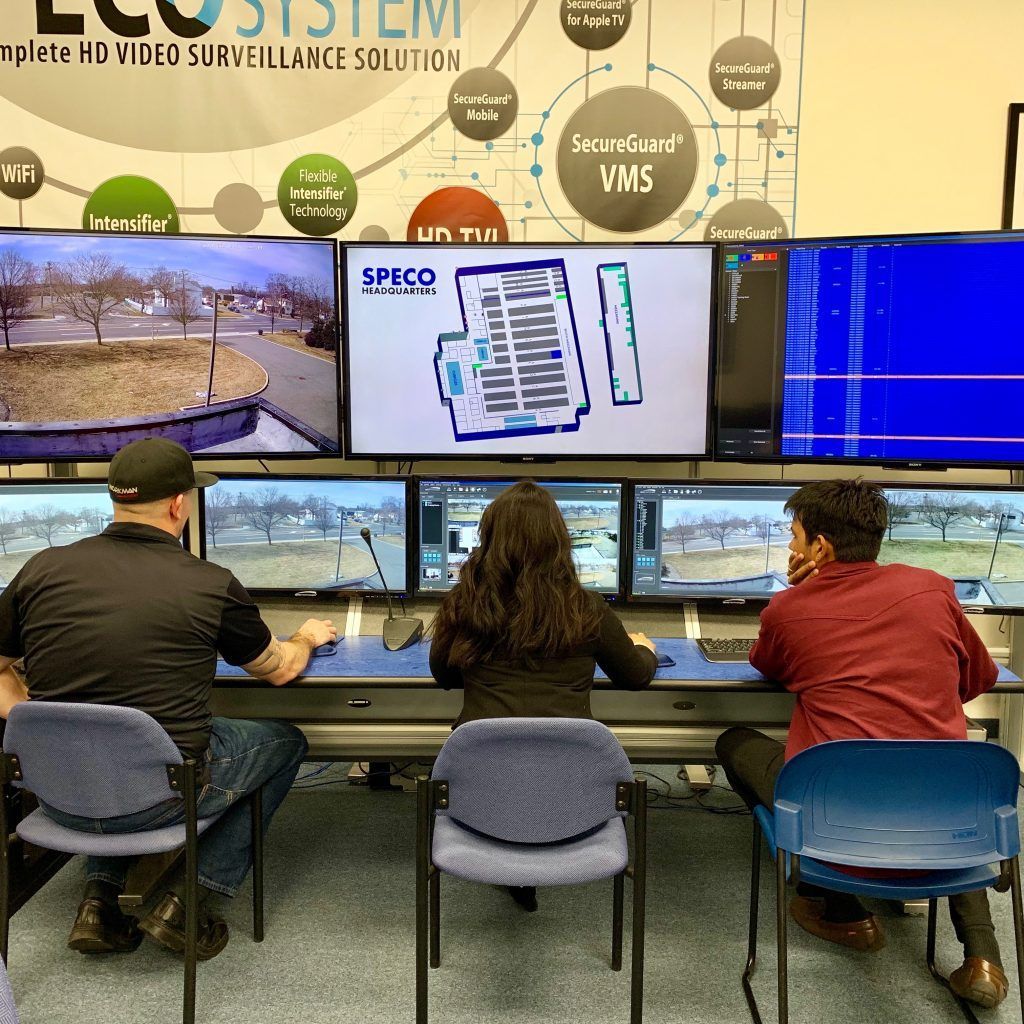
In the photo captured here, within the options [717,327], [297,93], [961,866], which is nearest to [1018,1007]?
[961,866]

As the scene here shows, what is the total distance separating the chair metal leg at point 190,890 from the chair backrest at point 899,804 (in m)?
1.17

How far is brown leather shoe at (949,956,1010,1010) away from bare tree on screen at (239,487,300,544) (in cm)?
206

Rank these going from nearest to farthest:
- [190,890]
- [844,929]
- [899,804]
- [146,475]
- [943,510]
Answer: [899,804] → [190,890] → [146,475] → [844,929] → [943,510]

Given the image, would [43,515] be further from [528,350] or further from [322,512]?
[528,350]

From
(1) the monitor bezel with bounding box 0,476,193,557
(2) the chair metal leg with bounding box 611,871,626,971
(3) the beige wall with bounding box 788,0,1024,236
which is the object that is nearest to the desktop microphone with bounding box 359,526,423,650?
(1) the monitor bezel with bounding box 0,476,193,557

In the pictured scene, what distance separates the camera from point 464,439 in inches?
105

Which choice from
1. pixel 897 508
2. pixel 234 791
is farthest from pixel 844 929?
pixel 234 791

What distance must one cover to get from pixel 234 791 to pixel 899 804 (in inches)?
56.5

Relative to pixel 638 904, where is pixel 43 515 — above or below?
above

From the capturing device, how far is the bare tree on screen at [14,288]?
98.8 inches

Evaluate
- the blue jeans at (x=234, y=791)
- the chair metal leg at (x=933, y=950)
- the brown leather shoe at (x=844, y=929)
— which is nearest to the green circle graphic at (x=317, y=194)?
the blue jeans at (x=234, y=791)

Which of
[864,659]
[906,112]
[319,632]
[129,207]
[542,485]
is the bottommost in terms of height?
[319,632]

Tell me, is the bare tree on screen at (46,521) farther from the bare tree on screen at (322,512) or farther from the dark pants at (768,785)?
the dark pants at (768,785)

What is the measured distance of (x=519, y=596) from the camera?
6.15ft
